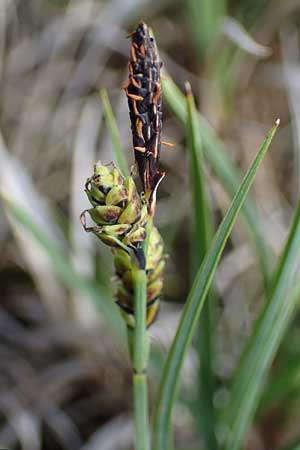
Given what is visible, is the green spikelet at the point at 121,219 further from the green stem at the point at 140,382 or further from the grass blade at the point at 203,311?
the grass blade at the point at 203,311

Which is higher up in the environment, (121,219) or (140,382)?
(121,219)

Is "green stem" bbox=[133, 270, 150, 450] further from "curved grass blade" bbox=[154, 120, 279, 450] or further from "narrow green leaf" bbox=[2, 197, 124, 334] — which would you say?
"narrow green leaf" bbox=[2, 197, 124, 334]

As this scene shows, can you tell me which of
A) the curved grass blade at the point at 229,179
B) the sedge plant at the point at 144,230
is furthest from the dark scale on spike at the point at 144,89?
the curved grass blade at the point at 229,179

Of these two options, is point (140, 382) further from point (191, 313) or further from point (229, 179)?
point (229, 179)

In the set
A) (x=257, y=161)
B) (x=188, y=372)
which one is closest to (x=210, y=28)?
(x=188, y=372)

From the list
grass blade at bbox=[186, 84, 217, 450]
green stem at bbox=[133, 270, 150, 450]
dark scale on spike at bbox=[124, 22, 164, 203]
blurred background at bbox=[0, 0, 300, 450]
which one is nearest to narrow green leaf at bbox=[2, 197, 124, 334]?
blurred background at bbox=[0, 0, 300, 450]

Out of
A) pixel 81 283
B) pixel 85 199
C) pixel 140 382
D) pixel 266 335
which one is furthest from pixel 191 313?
pixel 85 199

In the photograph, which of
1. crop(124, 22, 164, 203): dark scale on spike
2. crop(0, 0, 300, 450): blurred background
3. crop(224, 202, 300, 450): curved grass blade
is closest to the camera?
crop(124, 22, 164, 203): dark scale on spike
